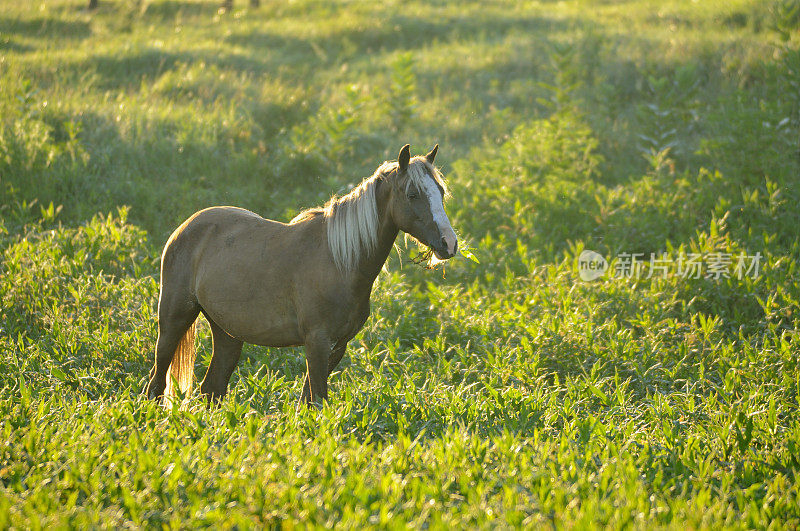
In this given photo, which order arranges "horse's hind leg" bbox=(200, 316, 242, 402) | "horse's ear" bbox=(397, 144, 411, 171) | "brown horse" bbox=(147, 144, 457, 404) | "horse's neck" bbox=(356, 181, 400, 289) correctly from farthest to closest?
1. "horse's hind leg" bbox=(200, 316, 242, 402)
2. "horse's neck" bbox=(356, 181, 400, 289)
3. "brown horse" bbox=(147, 144, 457, 404)
4. "horse's ear" bbox=(397, 144, 411, 171)

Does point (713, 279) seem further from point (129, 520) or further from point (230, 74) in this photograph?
point (230, 74)

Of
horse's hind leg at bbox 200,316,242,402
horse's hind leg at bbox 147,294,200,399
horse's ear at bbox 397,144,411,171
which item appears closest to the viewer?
horse's ear at bbox 397,144,411,171

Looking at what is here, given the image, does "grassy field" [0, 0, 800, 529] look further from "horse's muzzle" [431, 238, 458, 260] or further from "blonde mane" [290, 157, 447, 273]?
"horse's muzzle" [431, 238, 458, 260]

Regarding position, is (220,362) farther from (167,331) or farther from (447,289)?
(447,289)

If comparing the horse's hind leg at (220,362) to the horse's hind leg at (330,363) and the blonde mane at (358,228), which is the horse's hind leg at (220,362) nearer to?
the horse's hind leg at (330,363)

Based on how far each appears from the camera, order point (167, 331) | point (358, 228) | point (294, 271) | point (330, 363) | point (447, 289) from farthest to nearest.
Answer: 1. point (447, 289)
2. point (167, 331)
3. point (330, 363)
4. point (294, 271)
5. point (358, 228)

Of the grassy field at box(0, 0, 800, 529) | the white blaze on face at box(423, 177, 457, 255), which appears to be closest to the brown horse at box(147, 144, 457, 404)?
the white blaze on face at box(423, 177, 457, 255)

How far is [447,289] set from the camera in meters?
7.38

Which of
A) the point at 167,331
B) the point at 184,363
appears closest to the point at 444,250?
the point at 167,331

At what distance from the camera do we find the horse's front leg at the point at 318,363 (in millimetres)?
4277

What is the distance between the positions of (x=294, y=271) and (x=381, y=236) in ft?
2.04

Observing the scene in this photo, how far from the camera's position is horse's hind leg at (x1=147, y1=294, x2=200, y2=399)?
4.88 m

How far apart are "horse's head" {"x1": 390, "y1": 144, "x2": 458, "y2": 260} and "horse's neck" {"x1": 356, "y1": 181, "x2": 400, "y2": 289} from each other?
109mm

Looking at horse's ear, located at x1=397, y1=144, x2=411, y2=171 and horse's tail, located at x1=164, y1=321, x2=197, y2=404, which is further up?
horse's ear, located at x1=397, y1=144, x2=411, y2=171
